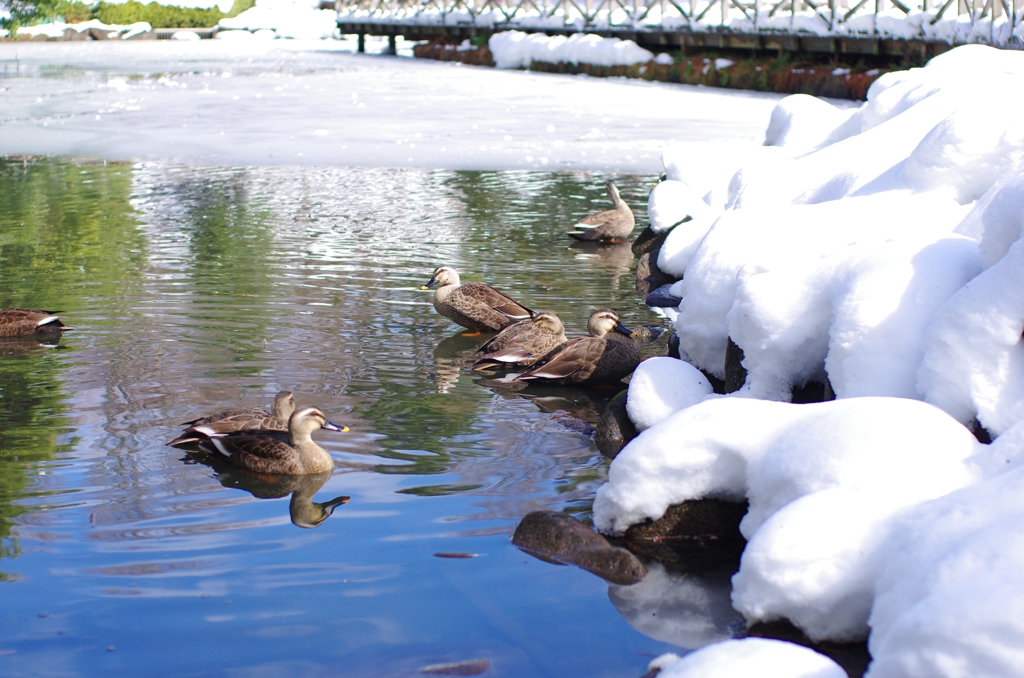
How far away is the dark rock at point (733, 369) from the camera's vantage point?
564 centimetres

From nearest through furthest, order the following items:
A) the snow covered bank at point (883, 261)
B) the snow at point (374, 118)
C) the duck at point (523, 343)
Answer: the snow covered bank at point (883, 261) → the duck at point (523, 343) → the snow at point (374, 118)

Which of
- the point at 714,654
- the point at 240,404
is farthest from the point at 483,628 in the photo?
the point at 240,404

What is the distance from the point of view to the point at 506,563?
4.28 meters

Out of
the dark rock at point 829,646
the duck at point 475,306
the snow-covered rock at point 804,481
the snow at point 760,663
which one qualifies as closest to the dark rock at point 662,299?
the duck at point 475,306

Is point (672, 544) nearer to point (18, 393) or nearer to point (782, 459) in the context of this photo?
point (782, 459)

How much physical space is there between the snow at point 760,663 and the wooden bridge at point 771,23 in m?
18.1

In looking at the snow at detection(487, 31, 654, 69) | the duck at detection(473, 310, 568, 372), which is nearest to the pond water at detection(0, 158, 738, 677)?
the duck at detection(473, 310, 568, 372)

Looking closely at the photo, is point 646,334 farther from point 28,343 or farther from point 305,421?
point 28,343

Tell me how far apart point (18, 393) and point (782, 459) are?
4499mm

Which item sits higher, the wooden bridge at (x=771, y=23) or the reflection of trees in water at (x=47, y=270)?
the wooden bridge at (x=771, y=23)

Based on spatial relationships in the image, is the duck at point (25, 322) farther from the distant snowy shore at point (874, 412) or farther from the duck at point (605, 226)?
the duck at point (605, 226)

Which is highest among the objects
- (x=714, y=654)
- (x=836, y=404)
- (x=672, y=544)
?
(x=836, y=404)

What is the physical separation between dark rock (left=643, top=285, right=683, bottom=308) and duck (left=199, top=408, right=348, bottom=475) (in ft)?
14.0

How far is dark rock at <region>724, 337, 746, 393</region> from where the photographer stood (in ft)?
18.5
